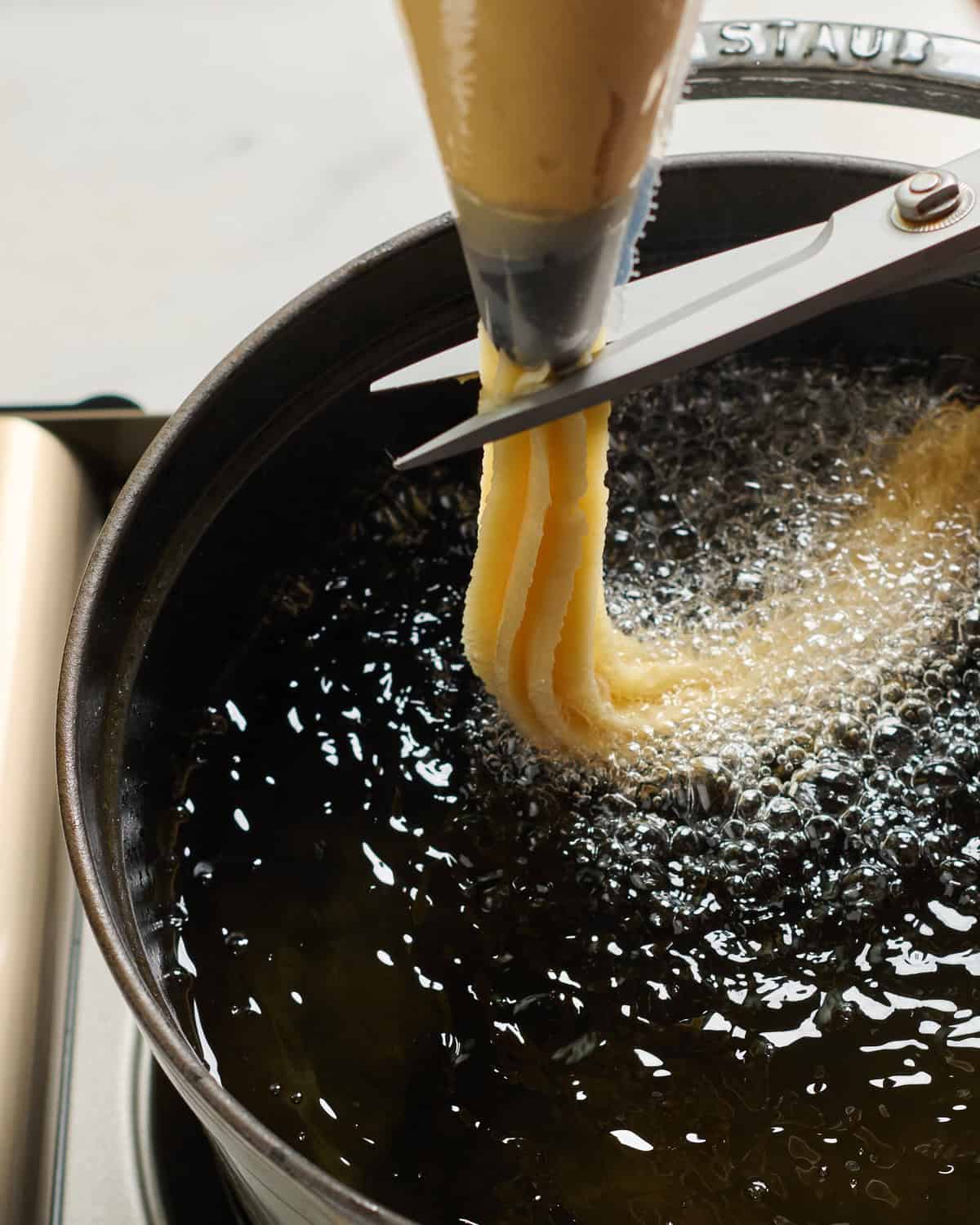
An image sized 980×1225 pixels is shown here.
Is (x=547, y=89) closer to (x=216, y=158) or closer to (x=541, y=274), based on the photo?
(x=541, y=274)

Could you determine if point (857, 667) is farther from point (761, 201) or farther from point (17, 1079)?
point (17, 1079)

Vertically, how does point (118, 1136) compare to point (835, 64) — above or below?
below

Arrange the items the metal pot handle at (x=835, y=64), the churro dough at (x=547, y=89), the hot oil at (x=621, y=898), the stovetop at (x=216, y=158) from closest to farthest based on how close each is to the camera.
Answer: the churro dough at (x=547, y=89)
the hot oil at (x=621, y=898)
the metal pot handle at (x=835, y=64)
the stovetop at (x=216, y=158)

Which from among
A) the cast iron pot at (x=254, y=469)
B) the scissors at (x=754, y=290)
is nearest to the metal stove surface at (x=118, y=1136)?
the cast iron pot at (x=254, y=469)

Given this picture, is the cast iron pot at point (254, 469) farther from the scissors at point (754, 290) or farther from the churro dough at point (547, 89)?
the churro dough at point (547, 89)

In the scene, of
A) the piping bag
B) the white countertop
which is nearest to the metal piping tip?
the piping bag

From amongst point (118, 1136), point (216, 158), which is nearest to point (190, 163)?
point (216, 158)
